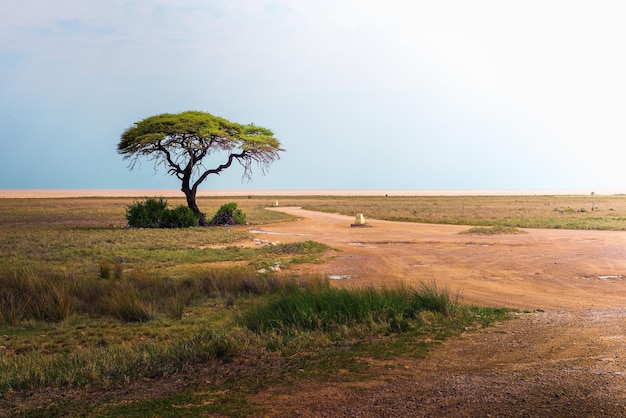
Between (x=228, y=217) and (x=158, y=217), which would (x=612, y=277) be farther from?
(x=158, y=217)

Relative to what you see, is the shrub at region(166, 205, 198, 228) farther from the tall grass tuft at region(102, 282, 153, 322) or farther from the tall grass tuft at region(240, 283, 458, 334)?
the tall grass tuft at region(240, 283, 458, 334)

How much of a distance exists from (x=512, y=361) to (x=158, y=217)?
28775mm

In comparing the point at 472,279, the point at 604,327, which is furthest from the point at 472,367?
the point at 472,279

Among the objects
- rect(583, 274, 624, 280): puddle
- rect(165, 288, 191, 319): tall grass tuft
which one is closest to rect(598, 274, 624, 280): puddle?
rect(583, 274, 624, 280): puddle

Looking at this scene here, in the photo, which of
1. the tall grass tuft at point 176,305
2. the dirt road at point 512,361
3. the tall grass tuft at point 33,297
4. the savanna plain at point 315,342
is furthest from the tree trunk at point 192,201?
the tall grass tuft at point 176,305

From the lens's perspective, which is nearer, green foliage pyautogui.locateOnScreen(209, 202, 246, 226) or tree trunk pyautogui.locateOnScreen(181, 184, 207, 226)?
tree trunk pyautogui.locateOnScreen(181, 184, 207, 226)

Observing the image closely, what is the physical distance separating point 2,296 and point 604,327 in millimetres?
11479

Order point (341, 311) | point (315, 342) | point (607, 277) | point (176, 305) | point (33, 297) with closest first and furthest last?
point (315, 342)
point (341, 311)
point (176, 305)
point (33, 297)
point (607, 277)

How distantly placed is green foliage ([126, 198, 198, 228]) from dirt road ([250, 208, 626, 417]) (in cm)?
1809

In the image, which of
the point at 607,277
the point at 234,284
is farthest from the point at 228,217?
the point at 607,277

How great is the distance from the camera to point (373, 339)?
8.24 m

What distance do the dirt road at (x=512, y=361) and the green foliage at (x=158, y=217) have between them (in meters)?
18.1

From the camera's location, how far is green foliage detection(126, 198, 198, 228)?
3288 centimetres

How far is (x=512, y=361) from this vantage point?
6.87 meters
